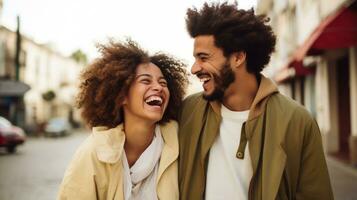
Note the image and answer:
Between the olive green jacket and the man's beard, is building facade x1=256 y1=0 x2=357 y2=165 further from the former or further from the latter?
the olive green jacket

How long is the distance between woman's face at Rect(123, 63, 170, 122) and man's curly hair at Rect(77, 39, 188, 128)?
0.04 metres

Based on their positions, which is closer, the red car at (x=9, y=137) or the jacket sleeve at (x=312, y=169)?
the jacket sleeve at (x=312, y=169)

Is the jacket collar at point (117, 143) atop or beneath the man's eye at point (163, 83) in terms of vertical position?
beneath

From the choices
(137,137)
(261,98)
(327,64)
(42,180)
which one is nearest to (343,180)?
(327,64)

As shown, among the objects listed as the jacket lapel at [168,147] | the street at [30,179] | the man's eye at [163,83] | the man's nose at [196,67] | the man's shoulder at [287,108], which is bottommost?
the street at [30,179]

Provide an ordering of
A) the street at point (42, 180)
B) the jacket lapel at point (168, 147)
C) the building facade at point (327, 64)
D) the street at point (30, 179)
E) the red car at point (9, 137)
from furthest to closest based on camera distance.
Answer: the red car at point (9, 137) < the building facade at point (327, 64) < the street at point (30, 179) < the street at point (42, 180) < the jacket lapel at point (168, 147)

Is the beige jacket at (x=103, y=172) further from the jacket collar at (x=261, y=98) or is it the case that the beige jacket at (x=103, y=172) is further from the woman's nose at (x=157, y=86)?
the jacket collar at (x=261, y=98)

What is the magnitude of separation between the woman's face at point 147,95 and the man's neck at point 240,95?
0.42 meters

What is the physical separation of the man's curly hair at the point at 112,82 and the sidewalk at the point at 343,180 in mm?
5312

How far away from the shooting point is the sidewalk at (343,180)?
780 centimetres

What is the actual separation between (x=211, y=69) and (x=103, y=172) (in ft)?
3.17

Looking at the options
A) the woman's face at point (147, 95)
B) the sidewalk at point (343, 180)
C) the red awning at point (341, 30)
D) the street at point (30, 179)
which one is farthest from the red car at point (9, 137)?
the woman's face at point (147, 95)

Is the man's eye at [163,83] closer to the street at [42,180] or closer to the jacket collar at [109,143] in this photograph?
the jacket collar at [109,143]

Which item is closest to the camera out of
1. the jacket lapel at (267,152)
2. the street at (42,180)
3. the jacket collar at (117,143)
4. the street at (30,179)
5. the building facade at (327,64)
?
the jacket lapel at (267,152)
